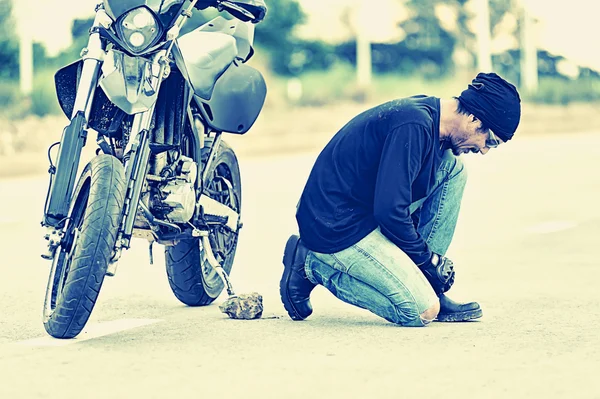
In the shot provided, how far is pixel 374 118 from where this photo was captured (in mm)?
6777

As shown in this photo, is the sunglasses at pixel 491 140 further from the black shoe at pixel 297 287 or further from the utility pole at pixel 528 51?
the utility pole at pixel 528 51

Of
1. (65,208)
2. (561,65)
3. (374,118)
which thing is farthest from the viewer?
(561,65)

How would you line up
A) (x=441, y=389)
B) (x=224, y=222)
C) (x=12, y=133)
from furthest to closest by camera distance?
(x=12, y=133) → (x=224, y=222) → (x=441, y=389)

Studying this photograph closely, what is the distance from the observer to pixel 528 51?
223ft

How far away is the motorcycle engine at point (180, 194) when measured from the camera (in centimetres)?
684


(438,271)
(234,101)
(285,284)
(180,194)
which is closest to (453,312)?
(438,271)

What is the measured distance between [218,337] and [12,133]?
19.0 metres

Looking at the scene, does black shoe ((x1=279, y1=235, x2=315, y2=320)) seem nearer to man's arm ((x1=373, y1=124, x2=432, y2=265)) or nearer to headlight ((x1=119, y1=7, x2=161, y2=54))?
man's arm ((x1=373, y1=124, x2=432, y2=265))

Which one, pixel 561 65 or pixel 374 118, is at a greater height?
pixel 374 118

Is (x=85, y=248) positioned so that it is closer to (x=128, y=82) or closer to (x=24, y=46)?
(x=128, y=82)

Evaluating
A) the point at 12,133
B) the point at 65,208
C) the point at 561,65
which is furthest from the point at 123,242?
the point at 561,65

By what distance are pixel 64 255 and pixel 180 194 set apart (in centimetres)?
66

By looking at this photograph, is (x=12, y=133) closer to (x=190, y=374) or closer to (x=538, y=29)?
(x=190, y=374)

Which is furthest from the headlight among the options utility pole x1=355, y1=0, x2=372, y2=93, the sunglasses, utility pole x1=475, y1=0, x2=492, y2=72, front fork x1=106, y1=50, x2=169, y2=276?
utility pole x1=475, y1=0, x2=492, y2=72
